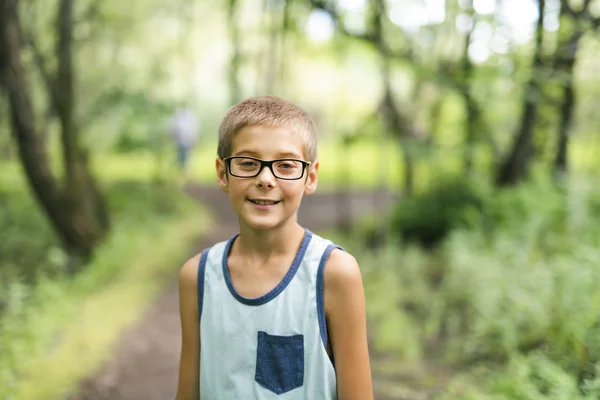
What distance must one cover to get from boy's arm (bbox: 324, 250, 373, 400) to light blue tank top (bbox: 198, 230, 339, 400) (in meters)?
0.03

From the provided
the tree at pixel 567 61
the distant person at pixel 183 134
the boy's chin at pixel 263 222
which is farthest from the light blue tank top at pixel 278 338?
the distant person at pixel 183 134

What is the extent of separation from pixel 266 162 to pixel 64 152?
6.22 metres

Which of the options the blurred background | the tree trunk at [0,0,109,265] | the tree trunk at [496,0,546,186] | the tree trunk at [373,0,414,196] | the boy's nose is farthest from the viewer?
the tree trunk at [496,0,546,186]

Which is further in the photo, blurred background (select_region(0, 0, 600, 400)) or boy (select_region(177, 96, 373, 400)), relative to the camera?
blurred background (select_region(0, 0, 600, 400))

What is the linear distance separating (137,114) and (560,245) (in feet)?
18.9

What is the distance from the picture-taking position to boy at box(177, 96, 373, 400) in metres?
1.58

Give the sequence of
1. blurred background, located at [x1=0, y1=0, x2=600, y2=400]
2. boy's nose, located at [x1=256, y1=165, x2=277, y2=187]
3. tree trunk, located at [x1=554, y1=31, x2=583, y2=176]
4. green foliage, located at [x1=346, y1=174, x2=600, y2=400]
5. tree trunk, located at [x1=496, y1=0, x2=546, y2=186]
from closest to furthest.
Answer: boy's nose, located at [x1=256, y1=165, x2=277, y2=187] < green foliage, located at [x1=346, y1=174, x2=600, y2=400] < blurred background, located at [x1=0, y1=0, x2=600, y2=400] < tree trunk, located at [x1=554, y1=31, x2=583, y2=176] < tree trunk, located at [x1=496, y1=0, x2=546, y2=186]

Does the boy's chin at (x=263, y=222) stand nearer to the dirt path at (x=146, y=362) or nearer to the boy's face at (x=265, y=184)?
the boy's face at (x=265, y=184)

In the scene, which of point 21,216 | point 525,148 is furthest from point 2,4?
point 525,148

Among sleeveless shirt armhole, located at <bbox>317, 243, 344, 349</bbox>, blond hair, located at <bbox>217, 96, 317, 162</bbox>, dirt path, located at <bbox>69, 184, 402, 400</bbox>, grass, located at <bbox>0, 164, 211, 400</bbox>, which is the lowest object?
dirt path, located at <bbox>69, 184, 402, 400</bbox>

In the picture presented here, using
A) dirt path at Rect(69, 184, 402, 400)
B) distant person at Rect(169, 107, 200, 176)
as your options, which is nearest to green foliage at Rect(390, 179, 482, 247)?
dirt path at Rect(69, 184, 402, 400)

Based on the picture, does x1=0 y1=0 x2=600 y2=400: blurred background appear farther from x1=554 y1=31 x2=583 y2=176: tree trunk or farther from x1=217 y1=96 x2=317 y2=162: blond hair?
x1=217 y1=96 x2=317 y2=162: blond hair

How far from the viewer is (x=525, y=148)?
727 centimetres

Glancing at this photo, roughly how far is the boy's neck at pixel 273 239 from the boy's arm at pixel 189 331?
7.6 inches
